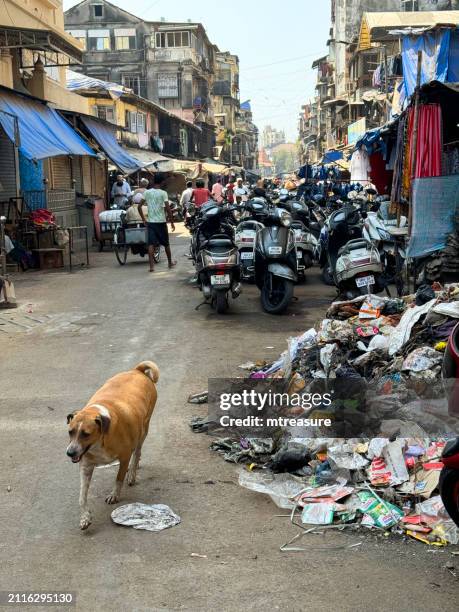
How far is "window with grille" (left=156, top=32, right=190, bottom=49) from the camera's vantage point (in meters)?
55.6

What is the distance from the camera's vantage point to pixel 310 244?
536 inches

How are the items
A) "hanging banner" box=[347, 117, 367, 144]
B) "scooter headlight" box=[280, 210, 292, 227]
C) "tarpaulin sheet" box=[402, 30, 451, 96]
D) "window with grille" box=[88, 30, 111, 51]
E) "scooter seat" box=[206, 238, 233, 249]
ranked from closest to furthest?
"scooter seat" box=[206, 238, 233, 249], "scooter headlight" box=[280, 210, 292, 227], "tarpaulin sheet" box=[402, 30, 451, 96], "hanging banner" box=[347, 117, 367, 144], "window with grille" box=[88, 30, 111, 51]

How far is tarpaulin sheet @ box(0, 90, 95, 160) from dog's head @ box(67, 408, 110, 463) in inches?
414

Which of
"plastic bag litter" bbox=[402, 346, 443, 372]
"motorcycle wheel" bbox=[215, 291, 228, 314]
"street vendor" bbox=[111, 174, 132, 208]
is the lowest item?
"motorcycle wheel" bbox=[215, 291, 228, 314]

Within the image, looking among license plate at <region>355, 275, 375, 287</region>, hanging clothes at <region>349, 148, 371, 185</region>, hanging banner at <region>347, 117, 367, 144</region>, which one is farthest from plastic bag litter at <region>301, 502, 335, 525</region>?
hanging banner at <region>347, 117, 367, 144</region>

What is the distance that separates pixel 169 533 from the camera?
402 centimetres

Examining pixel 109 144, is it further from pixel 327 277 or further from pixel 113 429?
pixel 113 429

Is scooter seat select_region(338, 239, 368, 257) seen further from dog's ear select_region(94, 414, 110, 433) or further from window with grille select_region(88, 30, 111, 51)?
window with grille select_region(88, 30, 111, 51)

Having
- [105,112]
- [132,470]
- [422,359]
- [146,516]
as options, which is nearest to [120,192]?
[105,112]

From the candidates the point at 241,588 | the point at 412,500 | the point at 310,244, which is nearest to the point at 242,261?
the point at 310,244

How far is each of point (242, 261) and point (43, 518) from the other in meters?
8.31

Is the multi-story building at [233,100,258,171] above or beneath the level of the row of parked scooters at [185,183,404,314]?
above

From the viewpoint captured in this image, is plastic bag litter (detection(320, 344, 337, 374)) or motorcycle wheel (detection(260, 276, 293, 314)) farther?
motorcycle wheel (detection(260, 276, 293, 314))

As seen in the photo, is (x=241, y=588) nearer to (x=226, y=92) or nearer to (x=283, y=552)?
(x=283, y=552)
